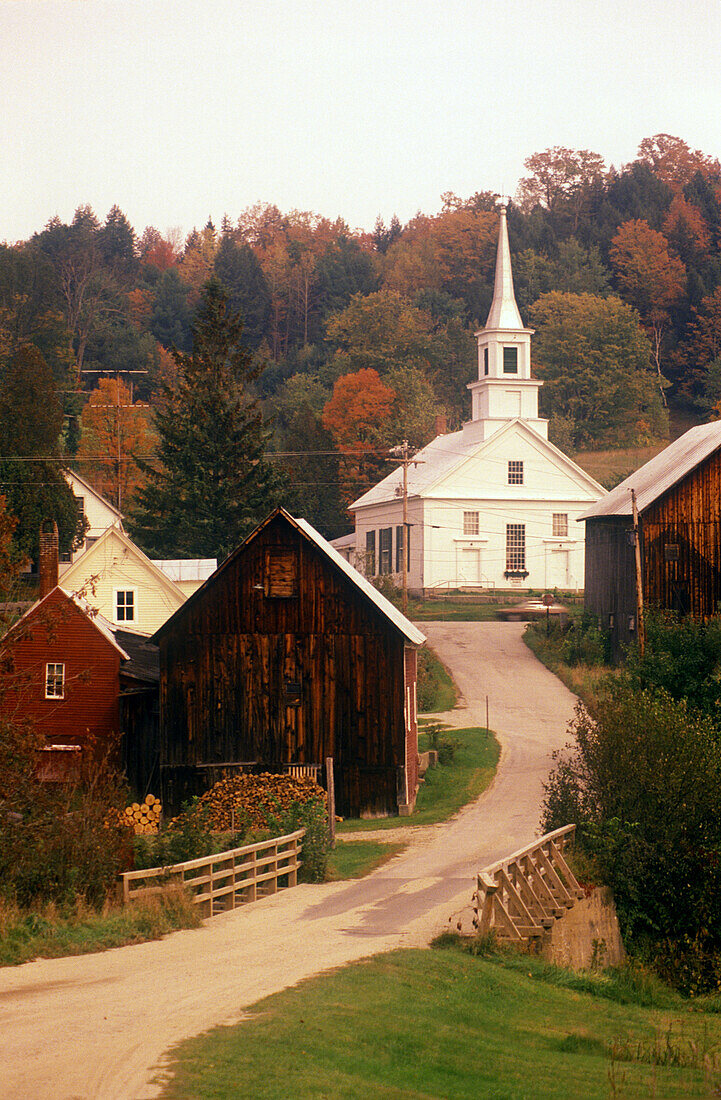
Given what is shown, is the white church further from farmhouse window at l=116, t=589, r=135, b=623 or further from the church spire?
farmhouse window at l=116, t=589, r=135, b=623

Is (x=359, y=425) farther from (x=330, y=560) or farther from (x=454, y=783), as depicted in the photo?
(x=454, y=783)

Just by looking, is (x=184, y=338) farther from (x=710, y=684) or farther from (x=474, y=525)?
(x=710, y=684)

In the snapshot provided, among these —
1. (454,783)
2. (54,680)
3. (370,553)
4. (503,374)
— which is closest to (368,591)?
(454,783)

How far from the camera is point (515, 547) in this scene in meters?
70.6

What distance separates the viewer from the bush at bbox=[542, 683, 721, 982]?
82.4ft

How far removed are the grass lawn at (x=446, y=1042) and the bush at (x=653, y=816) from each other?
635 centimetres

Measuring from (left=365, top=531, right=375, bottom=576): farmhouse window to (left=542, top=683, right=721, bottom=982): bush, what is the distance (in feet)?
153

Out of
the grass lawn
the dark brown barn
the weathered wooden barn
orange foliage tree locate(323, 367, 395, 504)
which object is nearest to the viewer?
the grass lawn

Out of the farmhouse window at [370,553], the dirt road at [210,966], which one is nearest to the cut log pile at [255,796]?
the dirt road at [210,966]

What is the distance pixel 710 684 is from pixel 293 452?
5625cm

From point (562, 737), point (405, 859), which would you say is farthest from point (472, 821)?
point (562, 737)

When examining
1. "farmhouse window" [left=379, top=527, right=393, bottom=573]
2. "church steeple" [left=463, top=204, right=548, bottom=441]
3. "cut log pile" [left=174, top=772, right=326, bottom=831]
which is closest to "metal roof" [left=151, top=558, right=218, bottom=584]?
"cut log pile" [left=174, top=772, right=326, bottom=831]

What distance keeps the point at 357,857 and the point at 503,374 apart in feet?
165

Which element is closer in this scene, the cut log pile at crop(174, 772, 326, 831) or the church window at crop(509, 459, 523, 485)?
the cut log pile at crop(174, 772, 326, 831)
